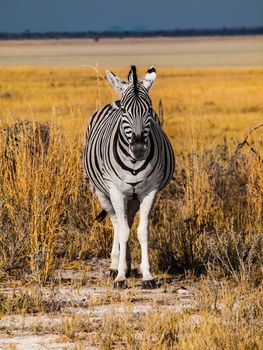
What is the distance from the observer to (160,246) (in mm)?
8539

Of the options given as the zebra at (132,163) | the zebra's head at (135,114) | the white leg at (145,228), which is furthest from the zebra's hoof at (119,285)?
the zebra's head at (135,114)

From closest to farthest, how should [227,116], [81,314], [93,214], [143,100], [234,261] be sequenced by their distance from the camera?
[81,314] → [143,100] → [234,261] → [93,214] → [227,116]

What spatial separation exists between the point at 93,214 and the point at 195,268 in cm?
149

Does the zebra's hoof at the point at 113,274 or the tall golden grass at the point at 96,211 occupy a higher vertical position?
the tall golden grass at the point at 96,211

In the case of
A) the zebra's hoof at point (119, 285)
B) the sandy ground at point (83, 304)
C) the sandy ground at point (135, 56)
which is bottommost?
the sandy ground at point (83, 304)

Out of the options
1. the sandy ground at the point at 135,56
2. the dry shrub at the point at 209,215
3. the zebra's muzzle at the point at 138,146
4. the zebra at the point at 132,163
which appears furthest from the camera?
the sandy ground at the point at 135,56

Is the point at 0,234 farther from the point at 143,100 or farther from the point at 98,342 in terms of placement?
the point at 98,342

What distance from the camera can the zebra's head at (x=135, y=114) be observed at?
24.4 feet

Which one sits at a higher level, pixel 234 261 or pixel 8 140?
pixel 8 140

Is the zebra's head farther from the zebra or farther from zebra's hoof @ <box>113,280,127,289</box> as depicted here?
zebra's hoof @ <box>113,280,127,289</box>

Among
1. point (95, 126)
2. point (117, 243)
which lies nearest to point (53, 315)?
point (117, 243)

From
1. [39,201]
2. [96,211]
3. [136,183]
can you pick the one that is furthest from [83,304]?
[96,211]

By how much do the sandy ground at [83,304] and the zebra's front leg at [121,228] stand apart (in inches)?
3.8

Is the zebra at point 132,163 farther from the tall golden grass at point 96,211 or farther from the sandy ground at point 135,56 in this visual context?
the sandy ground at point 135,56
